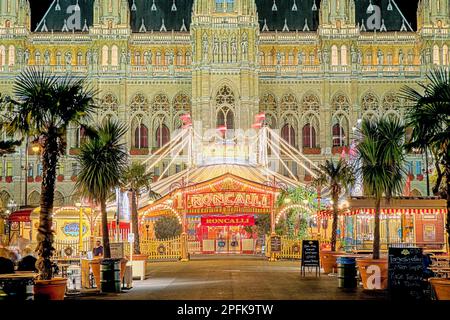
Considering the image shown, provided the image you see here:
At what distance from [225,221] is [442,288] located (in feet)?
132

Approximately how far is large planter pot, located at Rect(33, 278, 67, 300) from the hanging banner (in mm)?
37417

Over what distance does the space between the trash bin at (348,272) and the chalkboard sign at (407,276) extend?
4109 millimetres

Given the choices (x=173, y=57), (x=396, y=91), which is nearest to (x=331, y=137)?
(x=396, y=91)

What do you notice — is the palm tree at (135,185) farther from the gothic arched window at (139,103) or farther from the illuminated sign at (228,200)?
the gothic arched window at (139,103)

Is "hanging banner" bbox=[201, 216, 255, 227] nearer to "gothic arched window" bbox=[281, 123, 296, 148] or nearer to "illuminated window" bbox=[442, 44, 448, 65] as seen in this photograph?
"gothic arched window" bbox=[281, 123, 296, 148]

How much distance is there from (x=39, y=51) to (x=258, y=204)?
43.2 metres

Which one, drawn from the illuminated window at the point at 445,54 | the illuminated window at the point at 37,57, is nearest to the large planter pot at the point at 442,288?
the illuminated window at the point at 445,54

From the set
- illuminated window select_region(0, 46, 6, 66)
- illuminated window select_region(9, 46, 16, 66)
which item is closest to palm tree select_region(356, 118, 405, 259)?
illuminated window select_region(9, 46, 16, 66)

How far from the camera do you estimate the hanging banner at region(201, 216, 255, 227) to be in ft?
195

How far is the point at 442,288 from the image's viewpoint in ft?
65.2

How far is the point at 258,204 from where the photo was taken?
5334 cm

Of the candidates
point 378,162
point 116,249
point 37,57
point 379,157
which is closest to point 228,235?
point 37,57
